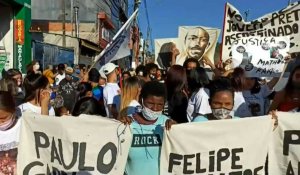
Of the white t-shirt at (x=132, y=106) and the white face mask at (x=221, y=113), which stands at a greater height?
the white face mask at (x=221, y=113)

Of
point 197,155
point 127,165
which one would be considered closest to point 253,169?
point 197,155

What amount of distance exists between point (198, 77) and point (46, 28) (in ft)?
136

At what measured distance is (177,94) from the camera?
571 cm

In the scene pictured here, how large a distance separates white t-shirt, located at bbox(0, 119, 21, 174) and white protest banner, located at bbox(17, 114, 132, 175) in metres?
0.05

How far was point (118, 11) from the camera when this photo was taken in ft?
196

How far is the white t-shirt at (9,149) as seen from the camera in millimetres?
4117

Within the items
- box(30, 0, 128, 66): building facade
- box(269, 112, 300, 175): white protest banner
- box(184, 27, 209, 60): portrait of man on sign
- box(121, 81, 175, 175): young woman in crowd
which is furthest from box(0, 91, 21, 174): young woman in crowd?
box(30, 0, 128, 66): building facade

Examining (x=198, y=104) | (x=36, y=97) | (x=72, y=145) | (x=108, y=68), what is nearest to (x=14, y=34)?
(x=108, y=68)

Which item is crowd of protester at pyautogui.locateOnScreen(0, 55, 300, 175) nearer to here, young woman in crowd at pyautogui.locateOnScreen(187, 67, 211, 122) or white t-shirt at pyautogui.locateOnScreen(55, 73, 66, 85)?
young woman in crowd at pyautogui.locateOnScreen(187, 67, 211, 122)

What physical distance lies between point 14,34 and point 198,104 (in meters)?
15.0

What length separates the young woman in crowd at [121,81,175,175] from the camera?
155 inches

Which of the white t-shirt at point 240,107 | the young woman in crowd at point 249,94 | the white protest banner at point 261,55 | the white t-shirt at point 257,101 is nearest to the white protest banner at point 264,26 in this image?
the white protest banner at point 261,55

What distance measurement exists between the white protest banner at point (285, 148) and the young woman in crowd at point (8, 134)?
6.94 ft

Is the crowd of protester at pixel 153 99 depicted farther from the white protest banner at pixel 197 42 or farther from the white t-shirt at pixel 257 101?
the white protest banner at pixel 197 42
